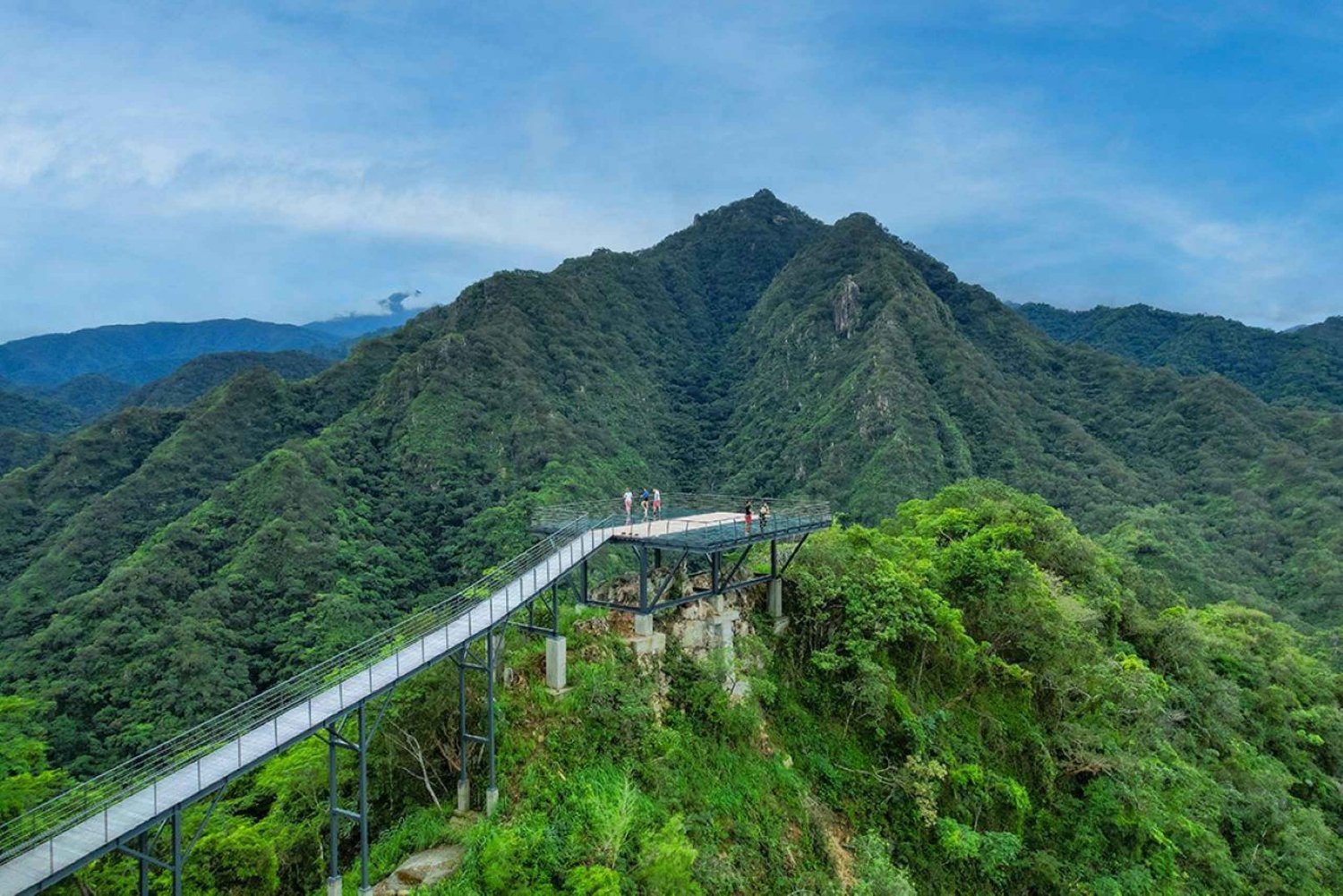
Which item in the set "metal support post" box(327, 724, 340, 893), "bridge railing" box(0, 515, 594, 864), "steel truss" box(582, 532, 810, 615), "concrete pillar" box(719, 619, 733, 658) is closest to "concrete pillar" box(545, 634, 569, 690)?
"bridge railing" box(0, 515, 594, 864)

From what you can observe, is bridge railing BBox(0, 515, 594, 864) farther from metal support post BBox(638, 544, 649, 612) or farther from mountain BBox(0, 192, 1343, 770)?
Answer: mountain BBox(0, 192, 1343, 770)

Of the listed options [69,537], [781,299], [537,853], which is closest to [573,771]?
[537,853]

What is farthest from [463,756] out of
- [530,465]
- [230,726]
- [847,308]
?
[847,308]

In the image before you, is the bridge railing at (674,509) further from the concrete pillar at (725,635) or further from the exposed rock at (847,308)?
the exposed rock at (847,308)

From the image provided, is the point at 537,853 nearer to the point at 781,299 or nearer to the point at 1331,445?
the point at 1331,445

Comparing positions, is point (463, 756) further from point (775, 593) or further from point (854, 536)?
point (854, 536)
